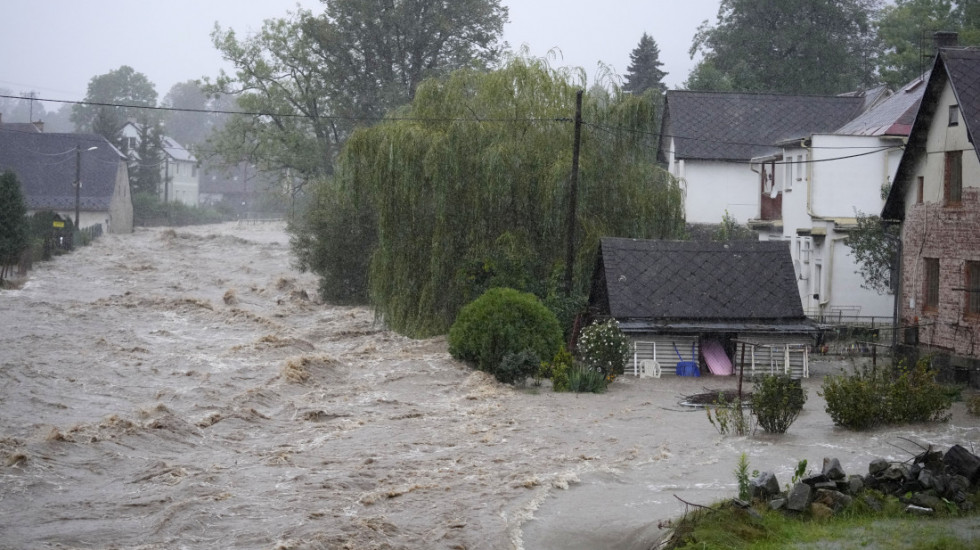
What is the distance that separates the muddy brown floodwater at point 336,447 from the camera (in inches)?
550

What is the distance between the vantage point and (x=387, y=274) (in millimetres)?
32562

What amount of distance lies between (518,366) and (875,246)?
13.0 metres

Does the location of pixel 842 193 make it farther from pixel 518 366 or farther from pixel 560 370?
pixel 518 366

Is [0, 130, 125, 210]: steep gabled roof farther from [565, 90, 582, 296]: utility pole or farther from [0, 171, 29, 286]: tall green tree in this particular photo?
[565, 90, 582, 296]: utility pole

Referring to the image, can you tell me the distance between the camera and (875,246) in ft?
105

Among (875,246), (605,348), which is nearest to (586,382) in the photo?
(605,348)

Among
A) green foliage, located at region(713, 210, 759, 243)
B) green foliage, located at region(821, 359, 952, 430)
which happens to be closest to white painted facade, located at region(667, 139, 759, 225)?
green foliage, located at region(713, 210, 759, 243)

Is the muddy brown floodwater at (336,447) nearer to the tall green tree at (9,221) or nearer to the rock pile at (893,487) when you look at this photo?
the rock pile at (893,487)

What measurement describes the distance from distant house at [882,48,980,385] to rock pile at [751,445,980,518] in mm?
13248

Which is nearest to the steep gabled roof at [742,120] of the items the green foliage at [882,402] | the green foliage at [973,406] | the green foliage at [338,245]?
the green foliage at [338,245]

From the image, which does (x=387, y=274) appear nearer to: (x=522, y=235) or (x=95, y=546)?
(x=522, y=235)

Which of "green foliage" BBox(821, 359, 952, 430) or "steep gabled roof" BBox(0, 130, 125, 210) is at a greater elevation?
"steep gabled roof" BBox(0, 130, 125, 210)

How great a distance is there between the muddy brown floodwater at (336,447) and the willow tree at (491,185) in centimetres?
233

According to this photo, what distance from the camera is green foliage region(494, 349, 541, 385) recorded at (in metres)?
26.0
